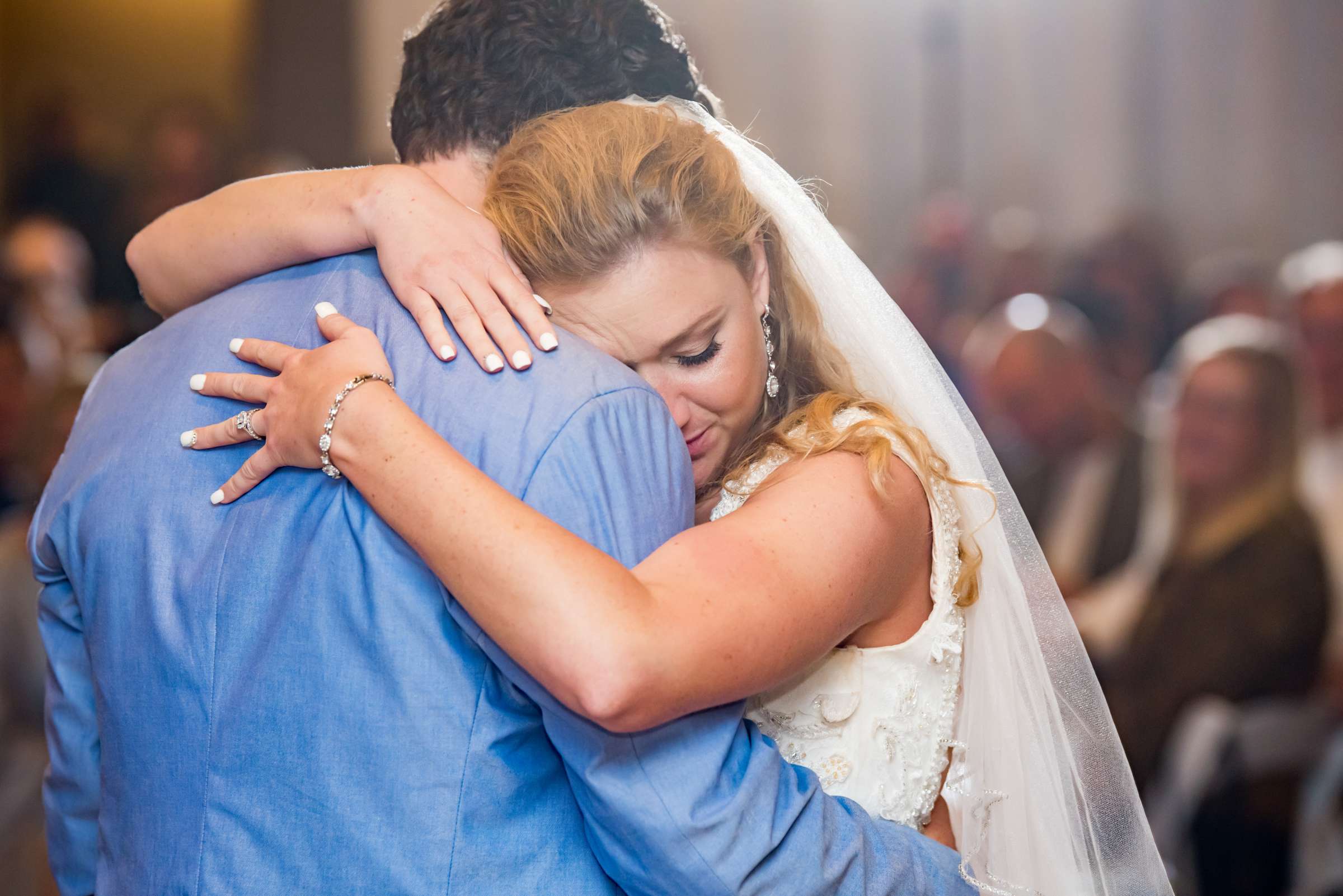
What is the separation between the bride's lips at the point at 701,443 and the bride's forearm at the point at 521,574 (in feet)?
1.48

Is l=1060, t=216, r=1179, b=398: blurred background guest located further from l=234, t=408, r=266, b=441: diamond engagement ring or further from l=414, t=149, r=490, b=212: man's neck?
l=234, t=408, r=266, b=441: diamond engagement ring

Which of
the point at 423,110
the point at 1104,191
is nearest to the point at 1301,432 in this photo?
the point at 1104,191

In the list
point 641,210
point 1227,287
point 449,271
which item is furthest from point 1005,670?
point 1227,287

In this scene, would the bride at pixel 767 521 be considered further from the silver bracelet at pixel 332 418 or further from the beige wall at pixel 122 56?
the beige wall at pixel 122 56

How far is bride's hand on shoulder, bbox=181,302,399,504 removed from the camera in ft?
3.17

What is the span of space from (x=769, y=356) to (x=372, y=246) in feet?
1.65

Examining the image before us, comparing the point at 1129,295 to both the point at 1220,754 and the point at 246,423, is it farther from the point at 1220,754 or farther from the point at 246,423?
the point at 246,423

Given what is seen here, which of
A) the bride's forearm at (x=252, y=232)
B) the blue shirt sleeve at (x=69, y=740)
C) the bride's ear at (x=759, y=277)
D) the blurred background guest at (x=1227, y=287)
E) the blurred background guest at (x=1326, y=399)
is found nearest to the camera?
the bride's forearm at (x=252, y=232)

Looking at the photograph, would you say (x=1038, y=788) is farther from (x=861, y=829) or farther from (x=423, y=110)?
(x=423, y=110)

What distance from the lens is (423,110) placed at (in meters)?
1.32

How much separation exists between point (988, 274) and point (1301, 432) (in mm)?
1745

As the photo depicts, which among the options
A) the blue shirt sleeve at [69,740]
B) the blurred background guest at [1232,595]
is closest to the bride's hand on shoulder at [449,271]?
the blue shirt sleeve at [69,740]

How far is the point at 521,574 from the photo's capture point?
2.85 ft

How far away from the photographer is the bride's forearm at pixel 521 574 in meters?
0.85
